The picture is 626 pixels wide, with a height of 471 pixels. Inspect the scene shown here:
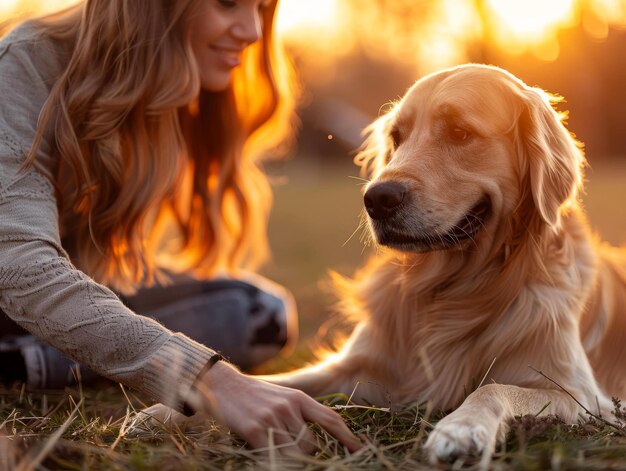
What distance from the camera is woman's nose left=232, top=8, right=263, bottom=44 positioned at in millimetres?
3016

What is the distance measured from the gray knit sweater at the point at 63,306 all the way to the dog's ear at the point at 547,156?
49.2 inches

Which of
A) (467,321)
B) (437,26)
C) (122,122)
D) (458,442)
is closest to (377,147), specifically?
(467,321)

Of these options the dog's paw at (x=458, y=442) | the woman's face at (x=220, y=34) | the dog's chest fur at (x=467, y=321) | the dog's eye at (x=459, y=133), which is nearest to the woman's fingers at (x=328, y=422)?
the dog's paw at (x=458, y=442)

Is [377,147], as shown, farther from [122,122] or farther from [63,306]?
[63,306]

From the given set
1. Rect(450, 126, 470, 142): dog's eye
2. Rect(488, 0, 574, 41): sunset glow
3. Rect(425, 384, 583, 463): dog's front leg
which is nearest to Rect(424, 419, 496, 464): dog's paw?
Rect(425, 384, 583, 463): dog's front leg

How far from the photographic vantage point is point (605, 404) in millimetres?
2459

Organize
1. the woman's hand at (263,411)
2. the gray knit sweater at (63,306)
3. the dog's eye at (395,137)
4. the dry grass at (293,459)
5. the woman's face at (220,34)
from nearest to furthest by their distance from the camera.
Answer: the dry grass at (293,459)
the woman's hand at (263,411)
the gray knit sweater at (63,306)
the dog's eye at (395,137)
the woman's face at (220,34)

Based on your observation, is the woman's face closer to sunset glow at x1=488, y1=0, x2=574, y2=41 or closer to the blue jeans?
the blue jeans

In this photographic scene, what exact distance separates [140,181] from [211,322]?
3.00 ft

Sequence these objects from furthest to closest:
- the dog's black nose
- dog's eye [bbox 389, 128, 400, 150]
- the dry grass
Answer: dog's eye [bbox 389, 128, 400, 150], the dog's black nose, the dry grass

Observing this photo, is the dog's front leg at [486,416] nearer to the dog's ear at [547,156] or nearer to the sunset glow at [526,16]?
the dog's ear at [547,156]

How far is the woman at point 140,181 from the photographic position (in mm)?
1953

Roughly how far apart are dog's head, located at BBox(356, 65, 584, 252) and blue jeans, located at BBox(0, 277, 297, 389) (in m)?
1.20

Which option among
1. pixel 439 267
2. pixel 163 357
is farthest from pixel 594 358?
pixel 163 357
